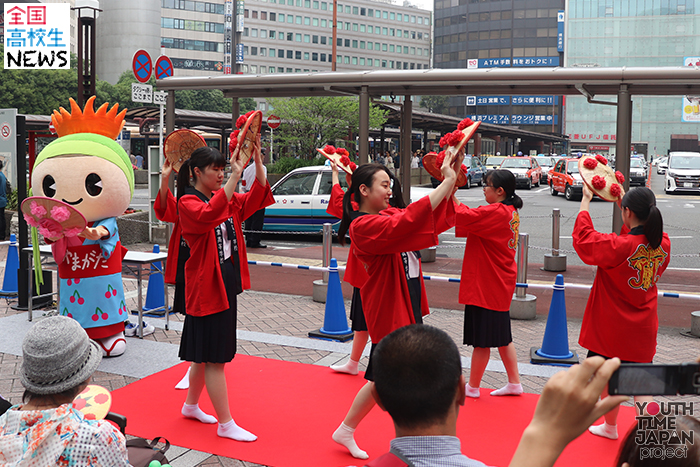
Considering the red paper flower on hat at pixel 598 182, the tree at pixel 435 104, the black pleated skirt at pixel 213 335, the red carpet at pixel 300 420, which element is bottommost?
the red carpet at pixel 300 420

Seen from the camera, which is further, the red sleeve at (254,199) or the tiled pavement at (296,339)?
the tiled pavement at (296,339)

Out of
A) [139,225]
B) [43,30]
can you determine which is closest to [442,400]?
[139,225]

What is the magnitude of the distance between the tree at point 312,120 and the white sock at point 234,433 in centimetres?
2280

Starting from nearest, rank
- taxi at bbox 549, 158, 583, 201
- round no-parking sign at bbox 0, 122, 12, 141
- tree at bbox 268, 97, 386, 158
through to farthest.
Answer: round no-parking sign at bbox 0, 122, 12, 141 < taxi at bbox 549, 158, 583, 201 < tree at bbox 268, 97, 386, 158

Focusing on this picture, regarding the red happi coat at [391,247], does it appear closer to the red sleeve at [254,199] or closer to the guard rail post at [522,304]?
the red sleeve at [254,199]

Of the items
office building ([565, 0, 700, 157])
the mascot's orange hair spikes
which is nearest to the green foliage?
the mascot's orange hair spikes

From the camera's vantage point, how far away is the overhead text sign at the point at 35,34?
13.2 meters

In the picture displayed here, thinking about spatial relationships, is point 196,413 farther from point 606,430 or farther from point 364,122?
point 364,122

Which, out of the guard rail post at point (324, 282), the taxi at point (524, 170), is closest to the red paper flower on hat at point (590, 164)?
the guard rail post at point (324, 282)

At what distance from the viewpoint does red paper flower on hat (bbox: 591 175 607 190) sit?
4.40 meters

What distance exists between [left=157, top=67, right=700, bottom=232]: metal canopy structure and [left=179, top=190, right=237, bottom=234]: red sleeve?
5.49 m

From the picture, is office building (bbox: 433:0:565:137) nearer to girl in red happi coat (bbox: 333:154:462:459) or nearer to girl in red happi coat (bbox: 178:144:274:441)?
girl in red happi coat (bbox: 178:144:274:441)

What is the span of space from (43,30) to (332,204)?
36.4 ft

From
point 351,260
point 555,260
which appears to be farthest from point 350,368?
point 555,260
